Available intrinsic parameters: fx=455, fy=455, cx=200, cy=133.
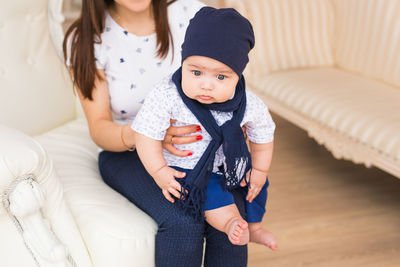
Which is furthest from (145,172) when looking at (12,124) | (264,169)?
(12,124)

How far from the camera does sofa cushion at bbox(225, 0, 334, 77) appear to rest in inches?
105

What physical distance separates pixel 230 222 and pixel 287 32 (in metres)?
1.85

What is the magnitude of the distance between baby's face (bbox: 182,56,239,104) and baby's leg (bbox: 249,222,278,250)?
0.41 metres

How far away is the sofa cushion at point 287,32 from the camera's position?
8.79 feet

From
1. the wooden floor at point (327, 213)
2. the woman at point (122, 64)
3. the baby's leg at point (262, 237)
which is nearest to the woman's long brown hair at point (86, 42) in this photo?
the woman at point (122, 64)

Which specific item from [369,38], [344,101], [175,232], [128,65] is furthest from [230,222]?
[369,38]

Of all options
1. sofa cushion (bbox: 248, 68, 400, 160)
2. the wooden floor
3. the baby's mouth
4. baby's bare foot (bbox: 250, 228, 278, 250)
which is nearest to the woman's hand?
the baby's mouth

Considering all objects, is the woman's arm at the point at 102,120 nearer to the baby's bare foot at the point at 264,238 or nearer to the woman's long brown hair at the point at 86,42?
the woman's long brown hair at the point at 86,42

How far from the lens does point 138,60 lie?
1.47 meters

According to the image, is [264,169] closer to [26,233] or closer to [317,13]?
[26,233]

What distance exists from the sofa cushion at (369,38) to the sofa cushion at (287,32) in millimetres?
95

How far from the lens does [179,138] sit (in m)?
1.21

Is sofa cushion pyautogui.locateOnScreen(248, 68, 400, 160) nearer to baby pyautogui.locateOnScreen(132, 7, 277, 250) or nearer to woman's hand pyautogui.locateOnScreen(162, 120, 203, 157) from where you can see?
baby pyautogui.locateOnScreen(132, 7, 277, 250)

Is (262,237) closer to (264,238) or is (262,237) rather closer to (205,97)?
(264,238)
